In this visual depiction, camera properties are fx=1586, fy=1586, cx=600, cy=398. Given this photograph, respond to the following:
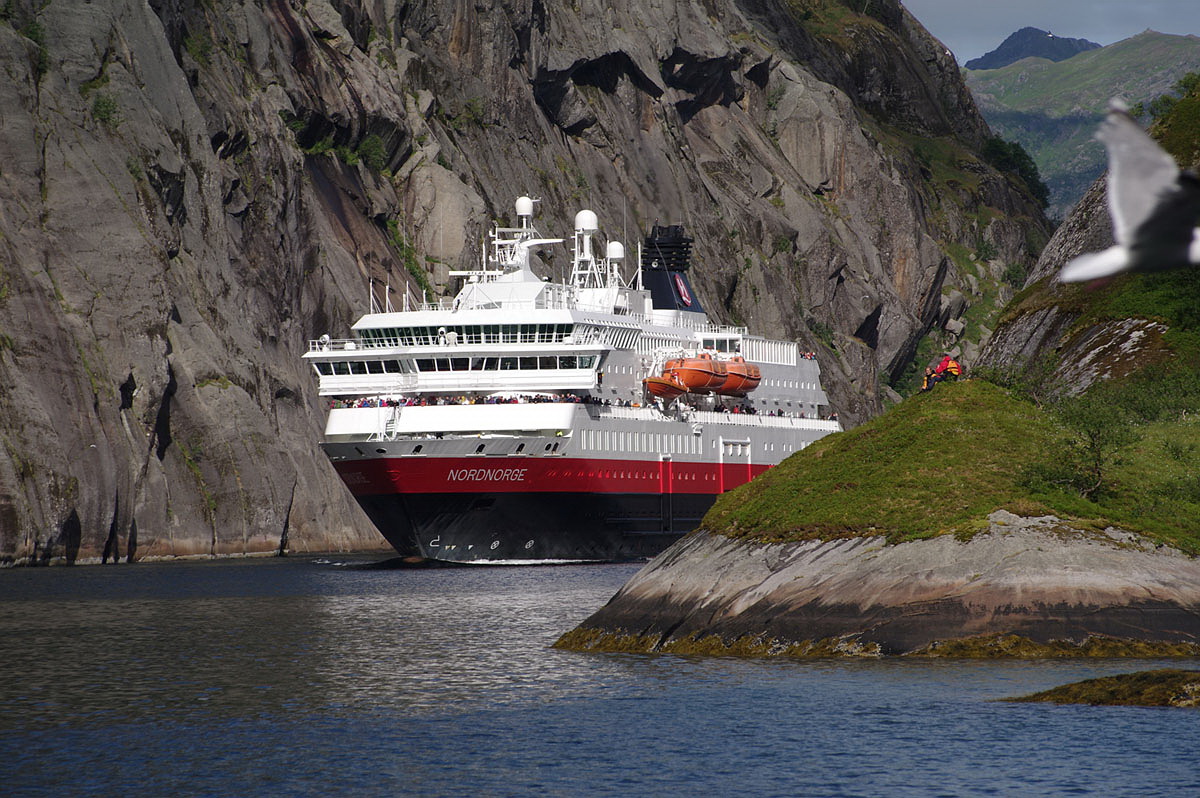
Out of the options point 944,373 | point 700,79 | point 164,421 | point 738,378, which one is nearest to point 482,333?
point 164,421

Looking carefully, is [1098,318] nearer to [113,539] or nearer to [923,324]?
[113,539]

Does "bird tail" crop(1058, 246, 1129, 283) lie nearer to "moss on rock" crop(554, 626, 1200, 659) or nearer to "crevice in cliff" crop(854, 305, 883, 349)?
"moss on rock" crop(554, 626, 1200, 659)

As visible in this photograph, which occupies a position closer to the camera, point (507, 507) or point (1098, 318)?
point (1098, 318)

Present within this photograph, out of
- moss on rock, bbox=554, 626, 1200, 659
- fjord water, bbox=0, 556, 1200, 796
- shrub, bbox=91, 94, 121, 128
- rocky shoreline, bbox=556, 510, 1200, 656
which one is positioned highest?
shrub, bbox=91, 94, 121, 128

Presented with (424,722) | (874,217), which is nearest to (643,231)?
(874,217)

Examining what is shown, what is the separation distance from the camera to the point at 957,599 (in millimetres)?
34875

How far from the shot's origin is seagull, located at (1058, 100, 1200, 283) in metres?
7.67

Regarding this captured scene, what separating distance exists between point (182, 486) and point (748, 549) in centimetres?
4737

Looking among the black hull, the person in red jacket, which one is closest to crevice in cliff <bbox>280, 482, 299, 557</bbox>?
Answer: the black hull

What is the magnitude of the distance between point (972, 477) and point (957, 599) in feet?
15.9

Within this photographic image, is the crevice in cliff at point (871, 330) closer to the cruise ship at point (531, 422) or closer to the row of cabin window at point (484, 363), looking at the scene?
the cruise ship at point (531, 422)

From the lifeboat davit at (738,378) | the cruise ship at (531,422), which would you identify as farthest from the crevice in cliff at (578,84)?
the lifeboat davit at (738,378)

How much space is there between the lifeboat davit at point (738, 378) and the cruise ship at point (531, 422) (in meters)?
0.13

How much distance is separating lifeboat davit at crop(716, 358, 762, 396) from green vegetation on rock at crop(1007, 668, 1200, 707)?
201 feet
